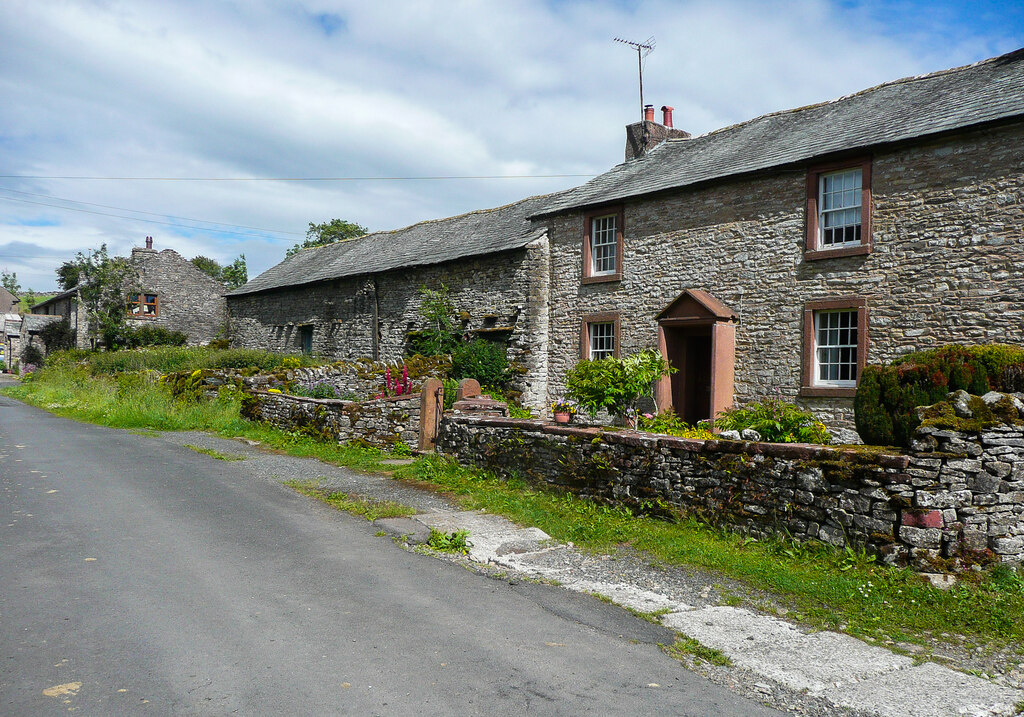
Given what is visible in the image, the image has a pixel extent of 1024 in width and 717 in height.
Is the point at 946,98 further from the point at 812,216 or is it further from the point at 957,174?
the point at 812,216

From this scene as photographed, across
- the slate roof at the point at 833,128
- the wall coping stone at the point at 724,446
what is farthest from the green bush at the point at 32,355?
the wall coping stone at the point at 724,446

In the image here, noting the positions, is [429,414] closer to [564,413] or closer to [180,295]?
[564,413]

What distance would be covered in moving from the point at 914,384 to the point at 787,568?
331 centimetres

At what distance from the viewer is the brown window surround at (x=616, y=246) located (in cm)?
1831

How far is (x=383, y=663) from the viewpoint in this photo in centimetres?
456

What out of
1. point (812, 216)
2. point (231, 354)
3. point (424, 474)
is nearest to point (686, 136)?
point (812, 216)

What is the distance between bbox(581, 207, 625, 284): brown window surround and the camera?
18.3 m

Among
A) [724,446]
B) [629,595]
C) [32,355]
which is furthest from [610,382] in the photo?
[32,355]

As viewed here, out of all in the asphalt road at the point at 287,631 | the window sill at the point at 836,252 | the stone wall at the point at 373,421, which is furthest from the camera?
the stone wall at the point at 373,421

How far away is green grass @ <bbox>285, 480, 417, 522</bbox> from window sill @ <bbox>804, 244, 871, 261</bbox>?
31.8 ft

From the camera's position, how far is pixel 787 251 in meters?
15.0

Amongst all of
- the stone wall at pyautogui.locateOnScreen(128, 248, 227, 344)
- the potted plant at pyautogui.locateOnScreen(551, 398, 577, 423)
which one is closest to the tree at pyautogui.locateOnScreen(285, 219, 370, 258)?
the stone wall at pyautogui.locateOnScreen(128, 248, 227, 344)

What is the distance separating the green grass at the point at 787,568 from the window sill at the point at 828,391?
682 centimetres

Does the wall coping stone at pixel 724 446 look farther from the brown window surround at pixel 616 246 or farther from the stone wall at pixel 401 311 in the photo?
the stone wall at pixel 401 311
